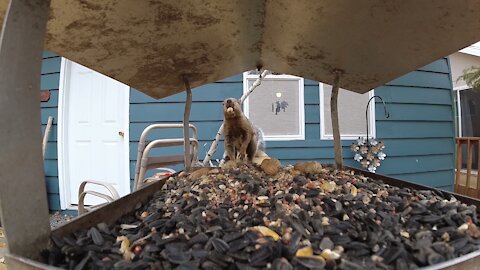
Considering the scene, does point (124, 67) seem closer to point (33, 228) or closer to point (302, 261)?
point (33, 228)

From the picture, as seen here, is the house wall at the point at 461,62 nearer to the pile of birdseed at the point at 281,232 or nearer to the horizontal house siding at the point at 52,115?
the pile of birdseed at the point at 281,232

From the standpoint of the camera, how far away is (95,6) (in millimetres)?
685

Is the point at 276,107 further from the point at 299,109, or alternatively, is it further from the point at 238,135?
the point at 238,135

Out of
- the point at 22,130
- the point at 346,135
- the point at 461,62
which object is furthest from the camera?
the point at 461,62

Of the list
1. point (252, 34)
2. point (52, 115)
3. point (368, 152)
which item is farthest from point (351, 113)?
point (52, 115)

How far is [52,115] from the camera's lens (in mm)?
3375

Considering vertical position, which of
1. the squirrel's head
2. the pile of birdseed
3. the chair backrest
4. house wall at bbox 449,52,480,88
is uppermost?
house wall at bbox 449,52,480,88

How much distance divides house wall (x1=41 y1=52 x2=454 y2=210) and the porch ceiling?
1734mm

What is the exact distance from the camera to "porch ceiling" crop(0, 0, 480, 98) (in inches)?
28.7

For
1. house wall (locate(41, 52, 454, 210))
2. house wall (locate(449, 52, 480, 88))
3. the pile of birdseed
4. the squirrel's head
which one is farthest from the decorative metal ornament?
house wall (locate(449, 52, 480, 88))

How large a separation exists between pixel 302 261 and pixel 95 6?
657mm

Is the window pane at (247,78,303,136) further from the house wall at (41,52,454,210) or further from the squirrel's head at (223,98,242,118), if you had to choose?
the squirrel's head at (223,98,242,118)

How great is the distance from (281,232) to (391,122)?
310 centimetres

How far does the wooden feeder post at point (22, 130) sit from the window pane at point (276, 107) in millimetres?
2545
